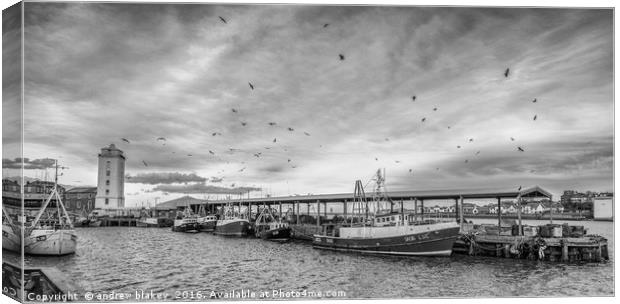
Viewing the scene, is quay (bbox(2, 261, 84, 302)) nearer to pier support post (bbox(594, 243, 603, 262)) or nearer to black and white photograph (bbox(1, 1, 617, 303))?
black and white photograph (bbox(1, 1, 617, 303))

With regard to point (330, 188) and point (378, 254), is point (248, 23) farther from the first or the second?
point (378, 254)

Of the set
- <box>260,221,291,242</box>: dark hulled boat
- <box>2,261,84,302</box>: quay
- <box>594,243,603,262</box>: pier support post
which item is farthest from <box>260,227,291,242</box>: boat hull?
<box>2,261,84,302</box>: quay

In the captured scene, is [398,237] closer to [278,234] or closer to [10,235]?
[278,234]

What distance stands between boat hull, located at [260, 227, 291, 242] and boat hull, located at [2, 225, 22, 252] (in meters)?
31.5

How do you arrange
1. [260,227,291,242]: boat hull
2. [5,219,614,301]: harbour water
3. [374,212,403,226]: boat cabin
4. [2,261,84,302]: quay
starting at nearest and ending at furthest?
[2,261,84,302]: quay → [5,219,614,301]: harbour water → [374,212,403,226]: boat cabin → [260,227,291,242]: boat hull

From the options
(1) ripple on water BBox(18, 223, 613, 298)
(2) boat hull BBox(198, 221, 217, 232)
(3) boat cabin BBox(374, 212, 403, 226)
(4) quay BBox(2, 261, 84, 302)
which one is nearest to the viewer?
(4) quay BBox(2, 261, 84, 302)

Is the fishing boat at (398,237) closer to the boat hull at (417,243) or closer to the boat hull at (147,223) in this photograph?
the boat hull at (417,243)

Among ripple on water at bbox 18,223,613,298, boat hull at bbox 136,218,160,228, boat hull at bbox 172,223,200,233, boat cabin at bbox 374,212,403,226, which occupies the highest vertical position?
boat cabin at bbox 374,212,403,226

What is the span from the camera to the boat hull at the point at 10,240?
38.3 feet

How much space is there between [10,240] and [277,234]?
3202 centimetres

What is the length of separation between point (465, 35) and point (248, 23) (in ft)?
19.5

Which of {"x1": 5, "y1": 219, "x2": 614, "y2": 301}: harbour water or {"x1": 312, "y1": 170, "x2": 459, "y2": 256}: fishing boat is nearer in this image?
{"x1": 5, "y1": 219, "x2": 614, "y2": 301}: harbour water

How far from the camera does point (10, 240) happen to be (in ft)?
39.2

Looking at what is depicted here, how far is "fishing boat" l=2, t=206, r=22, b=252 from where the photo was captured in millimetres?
11695
